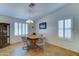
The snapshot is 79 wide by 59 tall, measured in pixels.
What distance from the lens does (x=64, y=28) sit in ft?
19.2

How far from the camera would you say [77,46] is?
473cm

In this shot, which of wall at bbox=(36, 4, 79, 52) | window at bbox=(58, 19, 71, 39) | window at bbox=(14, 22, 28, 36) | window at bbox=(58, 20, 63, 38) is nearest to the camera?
wall at bbox=(36, 4, 79, 52)

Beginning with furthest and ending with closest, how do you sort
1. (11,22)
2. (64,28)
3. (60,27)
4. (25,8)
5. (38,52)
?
(11,22)
(60,27)
(64,28)
(25,8)
(38,52)

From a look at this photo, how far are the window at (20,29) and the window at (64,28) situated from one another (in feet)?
13.8

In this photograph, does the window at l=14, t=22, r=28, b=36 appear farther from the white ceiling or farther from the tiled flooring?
the tiled flooring

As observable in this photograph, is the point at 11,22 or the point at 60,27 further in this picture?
the point at 11,22

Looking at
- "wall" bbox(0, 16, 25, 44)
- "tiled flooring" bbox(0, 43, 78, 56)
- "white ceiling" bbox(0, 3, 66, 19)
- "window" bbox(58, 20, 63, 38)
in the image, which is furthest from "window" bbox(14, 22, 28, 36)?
"window" bbox(58, 20, 63, 38)

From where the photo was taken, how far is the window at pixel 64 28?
5.41 meters

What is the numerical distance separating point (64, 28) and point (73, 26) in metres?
0.88

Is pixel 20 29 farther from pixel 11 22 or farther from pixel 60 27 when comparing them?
pixel 60 27

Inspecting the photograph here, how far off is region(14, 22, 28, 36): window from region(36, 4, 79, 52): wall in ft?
9.39

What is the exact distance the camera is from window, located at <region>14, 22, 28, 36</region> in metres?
8.73

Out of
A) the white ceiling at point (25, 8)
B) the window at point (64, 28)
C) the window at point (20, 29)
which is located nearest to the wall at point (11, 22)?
the window at point (20, 29)

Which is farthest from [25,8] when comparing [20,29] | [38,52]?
[20,29]
